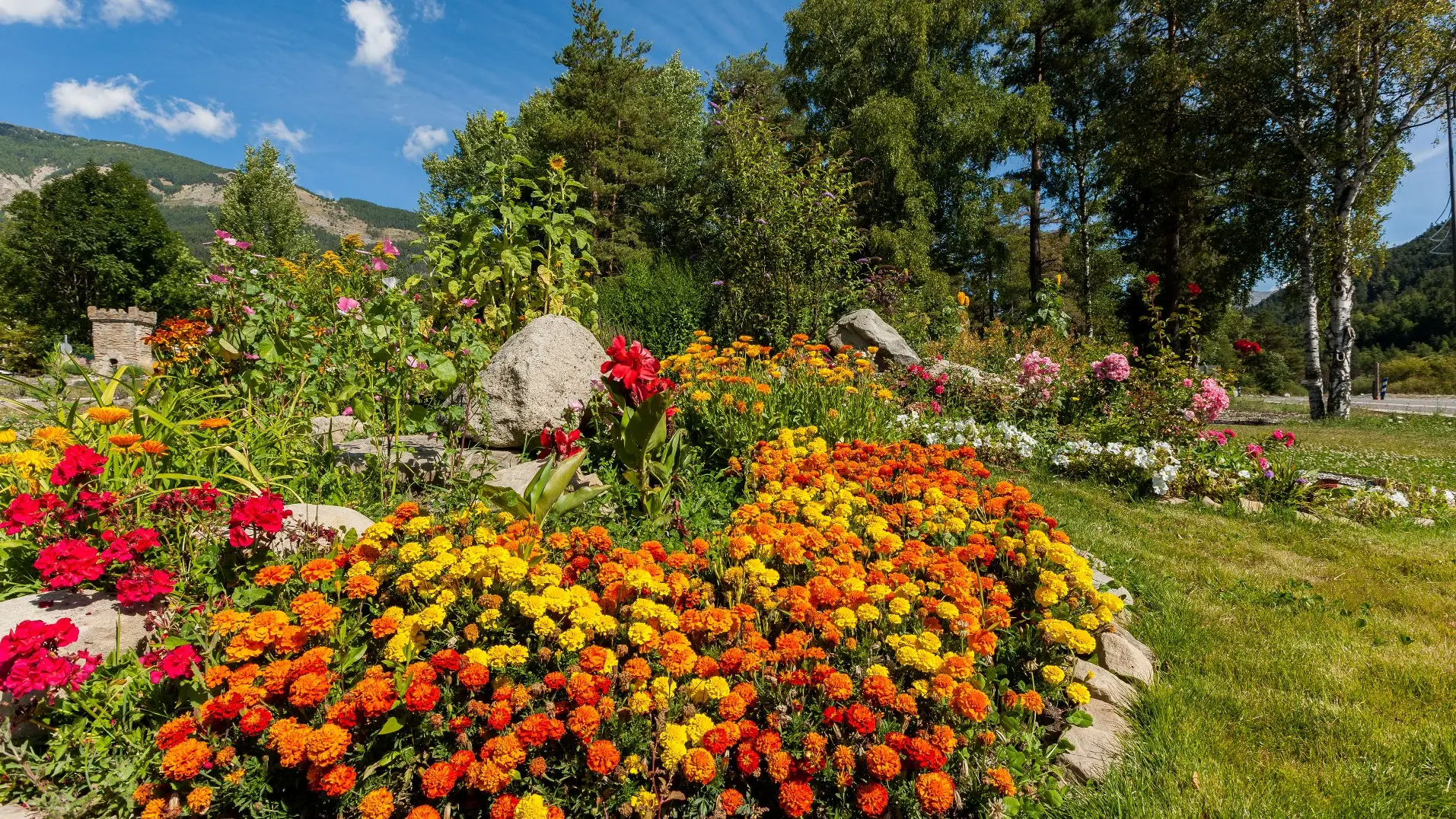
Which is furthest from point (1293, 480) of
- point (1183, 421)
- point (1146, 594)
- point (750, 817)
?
point (750, 817)

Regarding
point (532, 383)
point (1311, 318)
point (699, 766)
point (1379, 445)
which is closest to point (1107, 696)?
point (699, 766)

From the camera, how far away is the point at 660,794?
1447mm

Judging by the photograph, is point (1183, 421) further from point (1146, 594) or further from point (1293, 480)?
point (1146, 594)

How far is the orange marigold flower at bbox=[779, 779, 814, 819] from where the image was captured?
1350 mm

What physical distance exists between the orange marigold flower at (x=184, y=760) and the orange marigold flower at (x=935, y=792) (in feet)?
5.19

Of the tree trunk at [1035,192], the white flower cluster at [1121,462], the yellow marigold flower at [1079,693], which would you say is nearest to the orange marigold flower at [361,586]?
the yellow marigold flower at [1079,693]

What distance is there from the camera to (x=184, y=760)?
131 centimetres

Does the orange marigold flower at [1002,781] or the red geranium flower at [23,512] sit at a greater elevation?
the red geranium flower at [23,512]

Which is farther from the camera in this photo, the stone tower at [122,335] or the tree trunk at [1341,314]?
the stone tower at [122,335]

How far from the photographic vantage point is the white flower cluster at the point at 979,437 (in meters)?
5.15

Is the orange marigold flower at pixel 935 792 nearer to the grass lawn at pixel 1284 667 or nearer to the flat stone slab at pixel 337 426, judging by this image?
the grass lawn at pixel 1284 667

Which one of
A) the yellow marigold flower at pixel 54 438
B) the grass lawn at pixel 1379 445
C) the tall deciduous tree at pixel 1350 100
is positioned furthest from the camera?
the tall deciduous tree at pixel 1350 100

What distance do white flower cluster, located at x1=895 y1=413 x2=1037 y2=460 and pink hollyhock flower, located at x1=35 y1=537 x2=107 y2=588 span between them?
15.3ft

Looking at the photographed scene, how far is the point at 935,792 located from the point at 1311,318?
48.3ft
